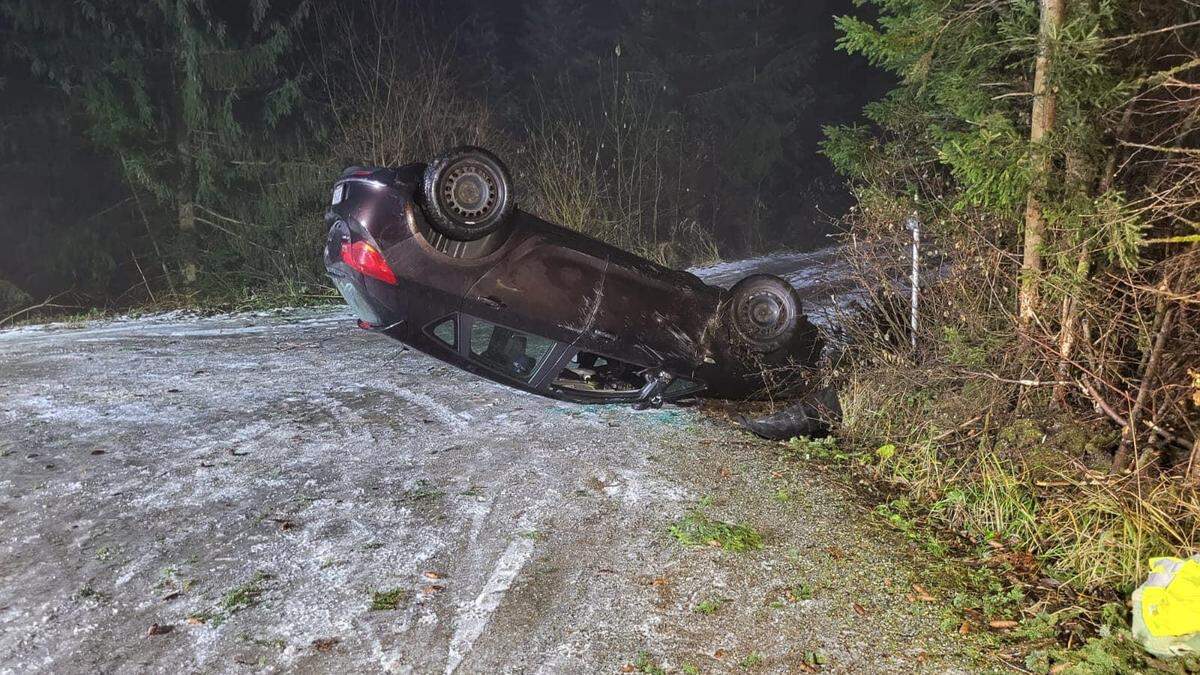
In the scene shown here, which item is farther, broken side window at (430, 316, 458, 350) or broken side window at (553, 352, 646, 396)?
broken side window at (553, 352, 646, 396)

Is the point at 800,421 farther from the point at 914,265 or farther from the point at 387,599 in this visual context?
the point at 387,599

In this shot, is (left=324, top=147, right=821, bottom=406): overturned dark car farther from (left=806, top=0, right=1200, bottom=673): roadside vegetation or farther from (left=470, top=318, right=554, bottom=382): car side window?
(left=806, top=0, right=1200, bottom=673): roadside vegetation

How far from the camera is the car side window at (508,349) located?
5.74 meters

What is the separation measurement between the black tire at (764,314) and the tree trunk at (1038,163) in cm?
182

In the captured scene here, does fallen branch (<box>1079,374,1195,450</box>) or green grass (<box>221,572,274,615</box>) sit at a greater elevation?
fallen branch (<box>1079,374,1195,450</box>)

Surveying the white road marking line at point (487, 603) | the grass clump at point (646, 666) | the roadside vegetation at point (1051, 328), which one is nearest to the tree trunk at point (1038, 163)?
the roadside vegetation at point (1051, 328)

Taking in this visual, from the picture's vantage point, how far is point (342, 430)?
554 cm

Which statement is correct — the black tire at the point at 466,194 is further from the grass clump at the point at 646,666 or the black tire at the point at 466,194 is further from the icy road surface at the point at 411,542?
the grass clump at the point at 646,666

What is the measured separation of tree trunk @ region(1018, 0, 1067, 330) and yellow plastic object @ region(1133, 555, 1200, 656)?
1692mm

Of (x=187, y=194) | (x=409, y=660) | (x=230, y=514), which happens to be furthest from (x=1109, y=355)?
(x=187, y=194)

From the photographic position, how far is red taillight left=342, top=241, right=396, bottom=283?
5434 mm

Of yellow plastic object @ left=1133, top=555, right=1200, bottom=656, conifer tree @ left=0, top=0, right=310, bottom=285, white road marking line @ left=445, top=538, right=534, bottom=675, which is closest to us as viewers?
yellow plastic object @ left=1133, top=555, right=1200, bottom=656

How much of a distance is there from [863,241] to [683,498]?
2590 mm

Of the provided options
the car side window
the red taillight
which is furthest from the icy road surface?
the red taillight
